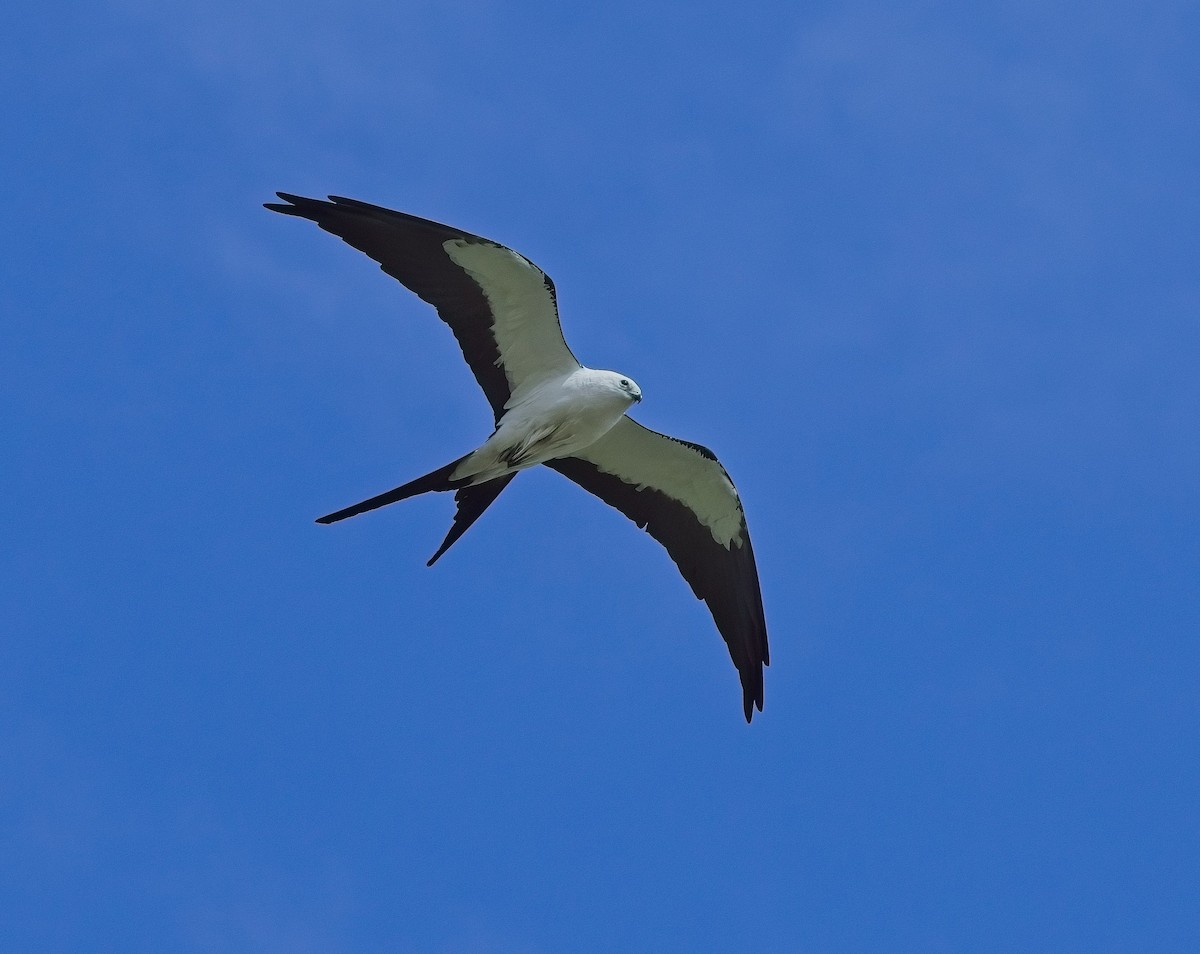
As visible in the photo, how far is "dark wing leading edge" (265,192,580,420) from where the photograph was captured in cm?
1262

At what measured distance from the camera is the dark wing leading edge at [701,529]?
46.9 ft

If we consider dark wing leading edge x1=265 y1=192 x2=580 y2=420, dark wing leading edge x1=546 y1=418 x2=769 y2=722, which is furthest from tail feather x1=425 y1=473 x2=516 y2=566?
dark wing leading edge x1=546 y1=418 x2=769 y2=722

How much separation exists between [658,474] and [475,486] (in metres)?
1.99

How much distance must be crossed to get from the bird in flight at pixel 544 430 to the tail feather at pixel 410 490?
0.04 ft

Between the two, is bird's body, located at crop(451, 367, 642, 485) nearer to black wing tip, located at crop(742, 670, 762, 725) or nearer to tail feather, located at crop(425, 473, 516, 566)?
tail feather, located at crop(425, 473, 516, 566)

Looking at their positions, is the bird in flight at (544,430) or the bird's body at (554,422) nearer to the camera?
the bird in flight at (544,430)

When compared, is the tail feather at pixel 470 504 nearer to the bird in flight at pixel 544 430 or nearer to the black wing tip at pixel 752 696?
the bird in flight at pixel 544 430

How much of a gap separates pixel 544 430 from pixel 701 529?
2.36 metres

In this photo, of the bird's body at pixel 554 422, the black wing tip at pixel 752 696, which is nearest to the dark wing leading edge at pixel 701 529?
the black wing tip at pixel 752 696

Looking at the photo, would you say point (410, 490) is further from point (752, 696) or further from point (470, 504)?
point (752, 696)

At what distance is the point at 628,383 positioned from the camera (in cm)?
1295

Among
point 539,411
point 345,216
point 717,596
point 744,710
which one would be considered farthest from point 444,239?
point 744,710

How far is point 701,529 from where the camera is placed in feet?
47.6

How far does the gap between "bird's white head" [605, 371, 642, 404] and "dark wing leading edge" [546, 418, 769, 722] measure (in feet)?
4.30
